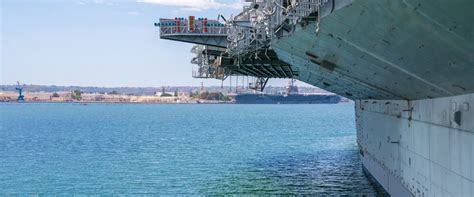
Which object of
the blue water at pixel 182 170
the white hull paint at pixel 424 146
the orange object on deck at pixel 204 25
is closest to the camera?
the white hull paint at pixel 424 146

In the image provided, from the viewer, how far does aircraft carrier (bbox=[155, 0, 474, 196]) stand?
35.2 ft

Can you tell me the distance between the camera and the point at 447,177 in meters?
15.0

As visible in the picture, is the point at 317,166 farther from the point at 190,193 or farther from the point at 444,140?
the point at 444,140

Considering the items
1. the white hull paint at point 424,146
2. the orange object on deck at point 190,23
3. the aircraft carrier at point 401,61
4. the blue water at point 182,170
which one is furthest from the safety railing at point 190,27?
the white hull paint at point 424,146

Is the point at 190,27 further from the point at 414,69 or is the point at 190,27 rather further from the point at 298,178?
the point at 414,69

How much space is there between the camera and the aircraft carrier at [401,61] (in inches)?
423

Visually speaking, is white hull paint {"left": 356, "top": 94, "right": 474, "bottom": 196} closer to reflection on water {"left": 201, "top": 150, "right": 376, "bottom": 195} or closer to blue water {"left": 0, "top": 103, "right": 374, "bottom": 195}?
reflection on water {"left": 201, "top": 150, "right": 376, "bottom": 195}

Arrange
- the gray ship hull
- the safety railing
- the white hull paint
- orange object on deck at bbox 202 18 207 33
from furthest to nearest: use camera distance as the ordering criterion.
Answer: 1. orange object on deck at bbox 202 18 207 33
2. the safety railing
3. the white hull paint
4. the gray ship hull

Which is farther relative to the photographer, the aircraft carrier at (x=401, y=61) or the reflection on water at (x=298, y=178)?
the reflection on water at (x=298, y=178)

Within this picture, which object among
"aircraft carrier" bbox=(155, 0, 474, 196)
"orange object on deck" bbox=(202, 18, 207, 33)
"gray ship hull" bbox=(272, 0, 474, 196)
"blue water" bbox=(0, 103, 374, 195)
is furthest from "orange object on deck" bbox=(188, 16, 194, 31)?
"gray ship hull" bbox=(272, 0, 474, 196)

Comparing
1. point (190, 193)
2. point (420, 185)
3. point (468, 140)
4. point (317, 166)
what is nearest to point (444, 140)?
point (468, 140)

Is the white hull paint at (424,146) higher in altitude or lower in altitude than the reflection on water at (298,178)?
higher

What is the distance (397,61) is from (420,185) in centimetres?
Result: 542

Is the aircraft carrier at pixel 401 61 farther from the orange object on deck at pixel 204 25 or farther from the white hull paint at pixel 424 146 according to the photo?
the orange object on deck at pixel 204 25
